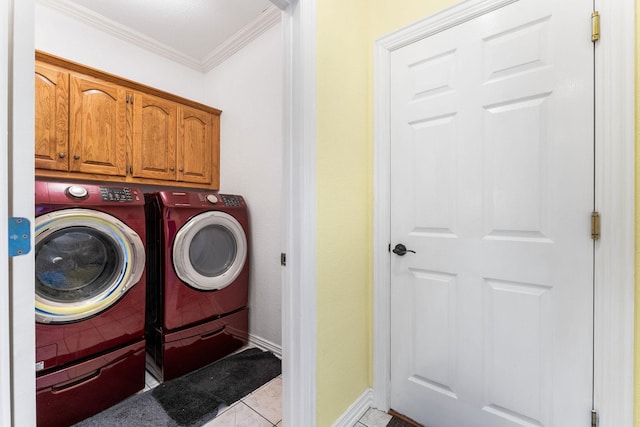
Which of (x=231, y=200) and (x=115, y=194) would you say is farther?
(x=231, y=200)

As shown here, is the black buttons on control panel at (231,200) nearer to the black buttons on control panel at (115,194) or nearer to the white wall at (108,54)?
the black buttons on control panel at (115,194)

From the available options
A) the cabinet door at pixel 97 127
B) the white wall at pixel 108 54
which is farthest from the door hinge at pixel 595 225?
the white wall at pixel 108 54

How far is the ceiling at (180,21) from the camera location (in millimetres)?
1912

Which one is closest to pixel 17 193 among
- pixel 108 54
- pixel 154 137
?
pixel 154 137

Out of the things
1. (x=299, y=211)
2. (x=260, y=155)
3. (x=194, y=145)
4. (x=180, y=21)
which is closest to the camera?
(x=299, y=211)

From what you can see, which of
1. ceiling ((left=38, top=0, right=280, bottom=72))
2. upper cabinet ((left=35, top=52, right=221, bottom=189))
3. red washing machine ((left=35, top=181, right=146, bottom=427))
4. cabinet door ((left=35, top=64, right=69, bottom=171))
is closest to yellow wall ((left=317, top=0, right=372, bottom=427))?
ceiling ((left=38, top=0, right=280, bottom=72))

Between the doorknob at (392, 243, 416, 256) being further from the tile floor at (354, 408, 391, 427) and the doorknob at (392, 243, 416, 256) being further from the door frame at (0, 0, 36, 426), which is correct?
the door frame at (0, 0, 36, 426)

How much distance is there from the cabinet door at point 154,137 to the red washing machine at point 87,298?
0.53 meters

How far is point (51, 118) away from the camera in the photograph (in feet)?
5.26

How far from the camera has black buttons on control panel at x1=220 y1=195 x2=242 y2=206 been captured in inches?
81.2

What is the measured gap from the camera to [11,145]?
496mm

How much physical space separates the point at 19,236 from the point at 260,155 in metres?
1.75

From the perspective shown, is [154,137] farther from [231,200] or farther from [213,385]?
[213,385]

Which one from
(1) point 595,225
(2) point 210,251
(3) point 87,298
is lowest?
(3) point 87,298
